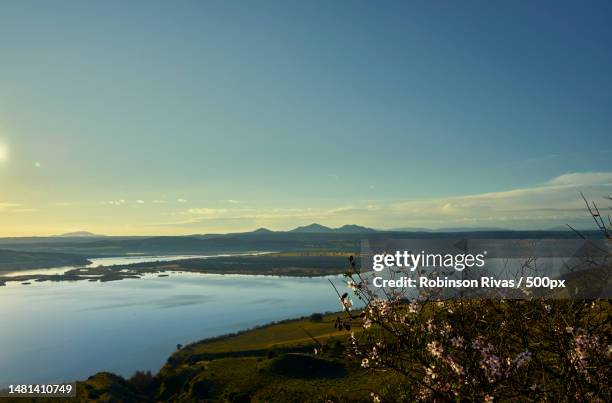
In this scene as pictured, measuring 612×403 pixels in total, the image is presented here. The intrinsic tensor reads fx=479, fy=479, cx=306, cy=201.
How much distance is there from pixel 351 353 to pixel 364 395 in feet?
133

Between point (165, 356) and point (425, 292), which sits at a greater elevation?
Result: point (425, 292)

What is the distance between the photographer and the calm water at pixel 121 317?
8344 centimetres

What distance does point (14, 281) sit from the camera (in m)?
192

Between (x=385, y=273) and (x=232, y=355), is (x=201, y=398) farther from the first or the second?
(x=385, y=273)

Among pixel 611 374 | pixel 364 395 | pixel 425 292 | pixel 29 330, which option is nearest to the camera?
pixel 611 374

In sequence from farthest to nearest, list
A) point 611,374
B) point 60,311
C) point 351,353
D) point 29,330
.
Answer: point 60,311
point 29,330
point 351,353
point 611,374

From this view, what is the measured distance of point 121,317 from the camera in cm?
11525

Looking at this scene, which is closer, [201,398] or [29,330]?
[201,398]

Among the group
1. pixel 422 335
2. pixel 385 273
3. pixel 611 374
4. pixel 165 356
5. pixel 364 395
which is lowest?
pixel 165 356

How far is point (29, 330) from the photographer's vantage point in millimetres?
104562

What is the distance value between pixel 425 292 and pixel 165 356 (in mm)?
85347

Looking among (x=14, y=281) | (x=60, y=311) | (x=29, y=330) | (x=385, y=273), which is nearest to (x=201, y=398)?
(x=385, y=273)

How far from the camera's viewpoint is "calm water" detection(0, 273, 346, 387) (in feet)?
274

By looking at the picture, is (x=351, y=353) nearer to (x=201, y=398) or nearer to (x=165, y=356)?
(x=201, y=398)
